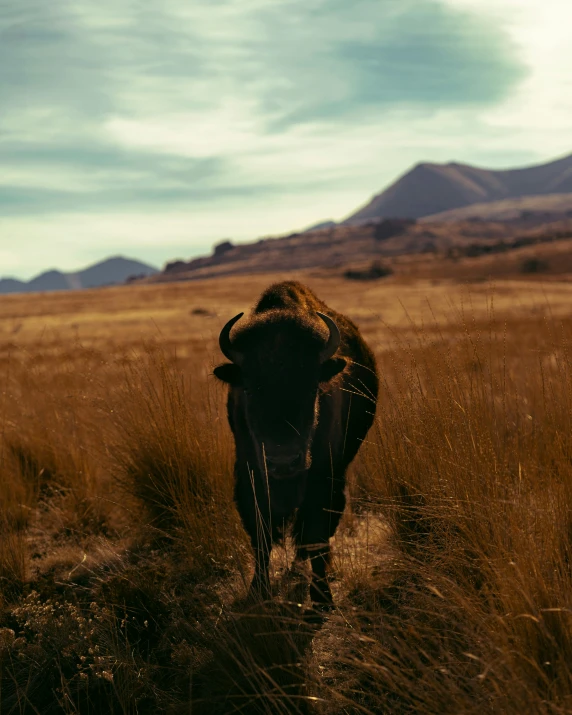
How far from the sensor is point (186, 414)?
5.67m

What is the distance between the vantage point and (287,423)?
3941 millimetres

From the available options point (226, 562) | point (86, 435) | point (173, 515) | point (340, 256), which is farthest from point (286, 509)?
point (340, 256)

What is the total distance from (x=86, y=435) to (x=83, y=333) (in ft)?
112

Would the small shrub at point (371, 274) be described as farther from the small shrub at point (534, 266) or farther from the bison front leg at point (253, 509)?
the bison front leg at point (253, 509)

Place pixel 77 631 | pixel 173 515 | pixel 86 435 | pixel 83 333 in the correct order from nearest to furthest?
pixel 77 631 < pixel 173 515 < pixel 86 435 < pixel 83 333

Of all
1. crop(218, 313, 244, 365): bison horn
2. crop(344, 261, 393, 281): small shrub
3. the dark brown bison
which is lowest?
the dark brown bison

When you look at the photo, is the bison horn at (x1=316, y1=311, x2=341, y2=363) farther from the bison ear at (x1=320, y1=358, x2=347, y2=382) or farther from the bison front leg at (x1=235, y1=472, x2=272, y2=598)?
the bison front leg at (x1=235, y1=472, x2=272, y2=598)

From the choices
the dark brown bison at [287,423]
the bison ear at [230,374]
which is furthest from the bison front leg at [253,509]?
the bison ear at [230,374]

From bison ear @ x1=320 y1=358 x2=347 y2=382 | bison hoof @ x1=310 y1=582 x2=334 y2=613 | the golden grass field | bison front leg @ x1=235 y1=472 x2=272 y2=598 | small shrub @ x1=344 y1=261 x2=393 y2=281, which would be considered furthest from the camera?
small shrub @ x1=344 y1=261 x2=393 y2=281

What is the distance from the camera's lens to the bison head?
3.94m

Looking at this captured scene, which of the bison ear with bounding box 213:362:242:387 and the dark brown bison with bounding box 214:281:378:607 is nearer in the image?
the dark brown bison with bounding box 214:281:378:607

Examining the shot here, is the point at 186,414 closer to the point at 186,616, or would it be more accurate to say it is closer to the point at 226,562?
the point at 226,562

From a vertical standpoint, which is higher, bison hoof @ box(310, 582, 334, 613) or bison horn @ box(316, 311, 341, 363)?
bison horn @ box(316, 311, 341, 363)

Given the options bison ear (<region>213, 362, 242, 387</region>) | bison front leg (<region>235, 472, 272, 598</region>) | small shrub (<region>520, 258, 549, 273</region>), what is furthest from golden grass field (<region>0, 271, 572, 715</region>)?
small shrub (<region>520, 258, 549, 273</region>)
